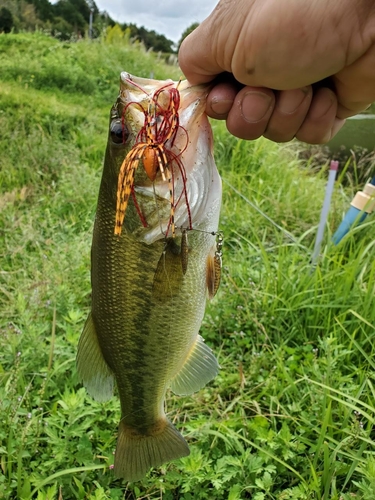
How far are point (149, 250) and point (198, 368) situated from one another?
0.59 meters

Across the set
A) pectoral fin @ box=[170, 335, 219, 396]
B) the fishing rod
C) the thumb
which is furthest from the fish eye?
the fishing rod

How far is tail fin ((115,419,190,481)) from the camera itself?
1680 millimetres

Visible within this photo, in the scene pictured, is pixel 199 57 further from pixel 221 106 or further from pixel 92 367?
pixel 92 367

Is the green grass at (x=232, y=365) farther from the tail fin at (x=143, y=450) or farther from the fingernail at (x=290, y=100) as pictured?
the fingernail at (x=290, y=100)

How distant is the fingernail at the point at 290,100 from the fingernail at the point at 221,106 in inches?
8.0

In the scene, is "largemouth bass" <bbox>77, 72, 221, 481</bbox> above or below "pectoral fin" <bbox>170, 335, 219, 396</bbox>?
above

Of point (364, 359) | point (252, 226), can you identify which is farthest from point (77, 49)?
point (364, 359)

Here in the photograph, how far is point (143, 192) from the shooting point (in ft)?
4.60

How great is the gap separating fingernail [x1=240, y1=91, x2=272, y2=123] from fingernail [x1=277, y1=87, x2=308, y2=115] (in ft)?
0.19

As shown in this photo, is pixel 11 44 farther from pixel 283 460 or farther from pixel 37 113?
pixel 283 460

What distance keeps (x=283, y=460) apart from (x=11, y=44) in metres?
12.5

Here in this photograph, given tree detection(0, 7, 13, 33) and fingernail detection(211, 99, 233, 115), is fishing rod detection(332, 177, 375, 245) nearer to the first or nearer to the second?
fingernail detection(211, 99, 233, 115)

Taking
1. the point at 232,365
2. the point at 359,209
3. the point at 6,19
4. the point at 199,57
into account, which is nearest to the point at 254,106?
the point at 199,57

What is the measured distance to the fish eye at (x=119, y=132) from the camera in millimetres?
1365
